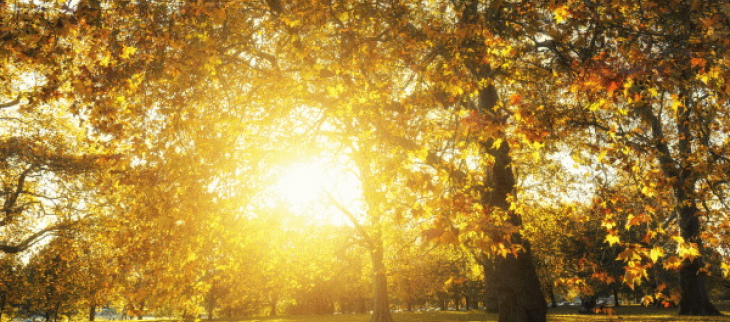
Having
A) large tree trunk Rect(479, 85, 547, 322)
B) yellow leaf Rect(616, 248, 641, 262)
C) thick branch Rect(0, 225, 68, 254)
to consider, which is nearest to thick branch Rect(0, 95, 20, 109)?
thick branch Rect(0, 225, 68, 254)

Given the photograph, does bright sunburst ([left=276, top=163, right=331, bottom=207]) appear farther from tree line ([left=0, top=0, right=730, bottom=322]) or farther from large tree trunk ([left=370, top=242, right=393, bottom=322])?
large tree trunk ([left=370, top=242, right=393, bottom=322])

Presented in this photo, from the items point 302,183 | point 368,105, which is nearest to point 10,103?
point 302,183

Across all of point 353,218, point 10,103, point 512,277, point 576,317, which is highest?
point 10,103

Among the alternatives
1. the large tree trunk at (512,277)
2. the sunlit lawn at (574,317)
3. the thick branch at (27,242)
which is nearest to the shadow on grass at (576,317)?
the sunlit lawn at (574,317)

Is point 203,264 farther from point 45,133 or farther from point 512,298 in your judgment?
point 45,133

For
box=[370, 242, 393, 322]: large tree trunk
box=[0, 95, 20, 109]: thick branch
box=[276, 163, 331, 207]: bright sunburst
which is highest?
box=[0, 95, 20, 109]: thick branch

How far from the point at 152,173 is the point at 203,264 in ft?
11.0

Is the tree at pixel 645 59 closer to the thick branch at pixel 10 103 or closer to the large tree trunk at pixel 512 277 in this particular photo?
the large tree trunk at pixel 512 277

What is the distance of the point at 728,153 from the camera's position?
46.1ft

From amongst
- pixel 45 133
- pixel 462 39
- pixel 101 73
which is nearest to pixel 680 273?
pixel 462 39

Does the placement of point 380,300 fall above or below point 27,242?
below

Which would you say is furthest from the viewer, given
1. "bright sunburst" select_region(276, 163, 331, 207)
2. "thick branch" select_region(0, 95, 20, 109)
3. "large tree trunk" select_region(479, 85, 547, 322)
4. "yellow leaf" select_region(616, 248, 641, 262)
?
"thick branch" select_region(0, 95, 20, 109)

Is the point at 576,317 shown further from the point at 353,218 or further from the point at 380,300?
the point at 353,218

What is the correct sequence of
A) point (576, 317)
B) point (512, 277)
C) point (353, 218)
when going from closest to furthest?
point (512, 277)
point (353, 218)
point (576, 317)
